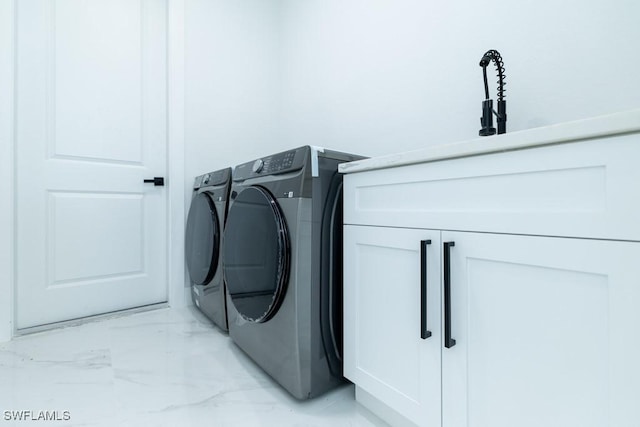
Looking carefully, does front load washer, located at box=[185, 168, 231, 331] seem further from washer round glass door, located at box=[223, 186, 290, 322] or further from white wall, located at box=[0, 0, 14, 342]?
white wall, located at box=[0, 0, 14, 342]

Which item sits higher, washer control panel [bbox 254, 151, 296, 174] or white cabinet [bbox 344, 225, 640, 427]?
washer control panel [bbox 254, 151, 296, 174]

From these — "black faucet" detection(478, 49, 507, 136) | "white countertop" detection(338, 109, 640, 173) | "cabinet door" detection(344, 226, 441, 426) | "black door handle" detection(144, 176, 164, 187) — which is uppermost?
"black faucet" detection(478, 49, 507, 136)

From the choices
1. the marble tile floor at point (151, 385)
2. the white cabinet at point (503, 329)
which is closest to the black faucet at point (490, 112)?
the white cabinet at point (503, 329)

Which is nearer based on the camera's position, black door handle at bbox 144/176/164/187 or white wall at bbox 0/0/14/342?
white wall at bbox 0/0/14/342

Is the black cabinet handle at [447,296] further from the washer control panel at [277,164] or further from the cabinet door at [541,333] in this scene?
the washer control panel at [277,164]

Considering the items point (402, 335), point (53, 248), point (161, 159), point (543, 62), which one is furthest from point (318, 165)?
point (53, 248)

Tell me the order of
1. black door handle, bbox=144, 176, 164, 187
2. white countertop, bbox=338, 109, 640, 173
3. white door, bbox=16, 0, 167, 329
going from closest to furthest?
white countertop, bbox=338, 109, 640, 173
white door, bbox=16, 0, 167, 329
black door handle, bbox=144, 176, 164, 187

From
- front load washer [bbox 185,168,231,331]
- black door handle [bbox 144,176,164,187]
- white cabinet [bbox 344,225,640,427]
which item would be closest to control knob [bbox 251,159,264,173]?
front load washer [bbox 185,168,231,331]

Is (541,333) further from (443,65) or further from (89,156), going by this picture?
(89,156)

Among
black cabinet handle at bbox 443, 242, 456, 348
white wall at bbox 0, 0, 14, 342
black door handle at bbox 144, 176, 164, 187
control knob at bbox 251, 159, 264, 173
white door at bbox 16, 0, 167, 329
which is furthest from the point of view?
black door handle at bbox 144, 176, 164, 187

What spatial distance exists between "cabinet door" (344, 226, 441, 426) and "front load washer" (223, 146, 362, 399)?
76 millimetres

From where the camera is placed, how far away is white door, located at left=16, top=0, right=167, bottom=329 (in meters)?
1.68

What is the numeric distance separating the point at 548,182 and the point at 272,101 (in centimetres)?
222

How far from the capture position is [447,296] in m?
0.73
